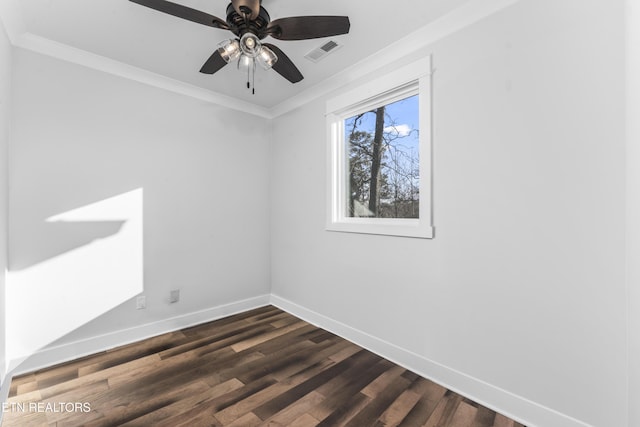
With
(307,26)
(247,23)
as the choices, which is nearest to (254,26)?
(247,23)

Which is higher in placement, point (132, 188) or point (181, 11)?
point (181, 11)

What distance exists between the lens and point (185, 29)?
6.72 ft

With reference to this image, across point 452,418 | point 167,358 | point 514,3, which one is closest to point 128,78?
point 167,358

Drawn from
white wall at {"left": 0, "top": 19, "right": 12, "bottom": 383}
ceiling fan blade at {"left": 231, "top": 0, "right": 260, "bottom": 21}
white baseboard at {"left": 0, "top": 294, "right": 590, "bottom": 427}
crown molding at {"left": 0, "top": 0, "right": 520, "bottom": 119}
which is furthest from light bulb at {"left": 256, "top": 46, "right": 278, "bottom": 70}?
white baseboard at {"left": 0, "top": 294, "right": 590, "bottom": 427}

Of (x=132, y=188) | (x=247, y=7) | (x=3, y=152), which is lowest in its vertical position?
(x=132, y=188)

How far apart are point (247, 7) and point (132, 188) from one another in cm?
196

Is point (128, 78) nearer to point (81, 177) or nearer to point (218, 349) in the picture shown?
point (81, 177)

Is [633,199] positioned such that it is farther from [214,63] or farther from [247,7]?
[214,63]

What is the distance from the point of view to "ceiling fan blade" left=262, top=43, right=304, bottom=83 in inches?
72.2

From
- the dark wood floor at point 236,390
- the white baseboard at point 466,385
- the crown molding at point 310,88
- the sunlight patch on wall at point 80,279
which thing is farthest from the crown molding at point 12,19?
the white baseboard at point 466,385

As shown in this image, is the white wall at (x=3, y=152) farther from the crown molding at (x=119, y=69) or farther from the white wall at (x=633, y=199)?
the white wall at (x=633, y=199)

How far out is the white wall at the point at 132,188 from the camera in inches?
84.7

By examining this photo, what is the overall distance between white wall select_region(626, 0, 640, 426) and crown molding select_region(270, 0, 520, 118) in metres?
0.70

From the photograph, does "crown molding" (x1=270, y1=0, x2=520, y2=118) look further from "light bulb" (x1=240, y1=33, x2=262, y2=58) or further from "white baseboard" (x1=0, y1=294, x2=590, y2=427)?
"white baseboard" (x1=0, y1=294, x2=590, y2=427)
